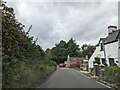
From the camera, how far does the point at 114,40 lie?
37094 millimetres

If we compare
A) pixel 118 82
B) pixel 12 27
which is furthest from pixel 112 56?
pixel 12 27

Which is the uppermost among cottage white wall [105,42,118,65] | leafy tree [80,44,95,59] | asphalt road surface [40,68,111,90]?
leafy tree [80,44,95,59]

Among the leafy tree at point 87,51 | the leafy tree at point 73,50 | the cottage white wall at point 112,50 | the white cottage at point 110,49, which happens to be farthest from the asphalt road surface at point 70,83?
the leafy tree at point 73,50

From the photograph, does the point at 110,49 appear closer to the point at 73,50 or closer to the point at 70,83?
the point at 70,83

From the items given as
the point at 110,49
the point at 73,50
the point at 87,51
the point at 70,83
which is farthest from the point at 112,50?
the point at 73,50

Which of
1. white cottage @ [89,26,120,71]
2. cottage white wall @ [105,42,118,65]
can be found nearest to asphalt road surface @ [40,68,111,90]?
white cottage @ [89,26,120,71]

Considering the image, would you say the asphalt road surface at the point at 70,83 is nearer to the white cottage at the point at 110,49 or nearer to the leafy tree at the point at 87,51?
the white cottage at the point at 110,49

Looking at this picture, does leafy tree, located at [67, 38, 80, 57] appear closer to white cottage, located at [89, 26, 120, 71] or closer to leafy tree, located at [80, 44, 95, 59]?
leafy tree, located at [80, 44, 95, 59]

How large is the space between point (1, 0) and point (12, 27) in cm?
129

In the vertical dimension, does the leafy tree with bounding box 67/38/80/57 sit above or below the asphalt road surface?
above

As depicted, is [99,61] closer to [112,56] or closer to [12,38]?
[112,56]

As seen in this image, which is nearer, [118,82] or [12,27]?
[12,27]

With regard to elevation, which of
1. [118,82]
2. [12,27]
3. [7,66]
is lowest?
[118,82]

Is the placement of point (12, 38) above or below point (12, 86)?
above
